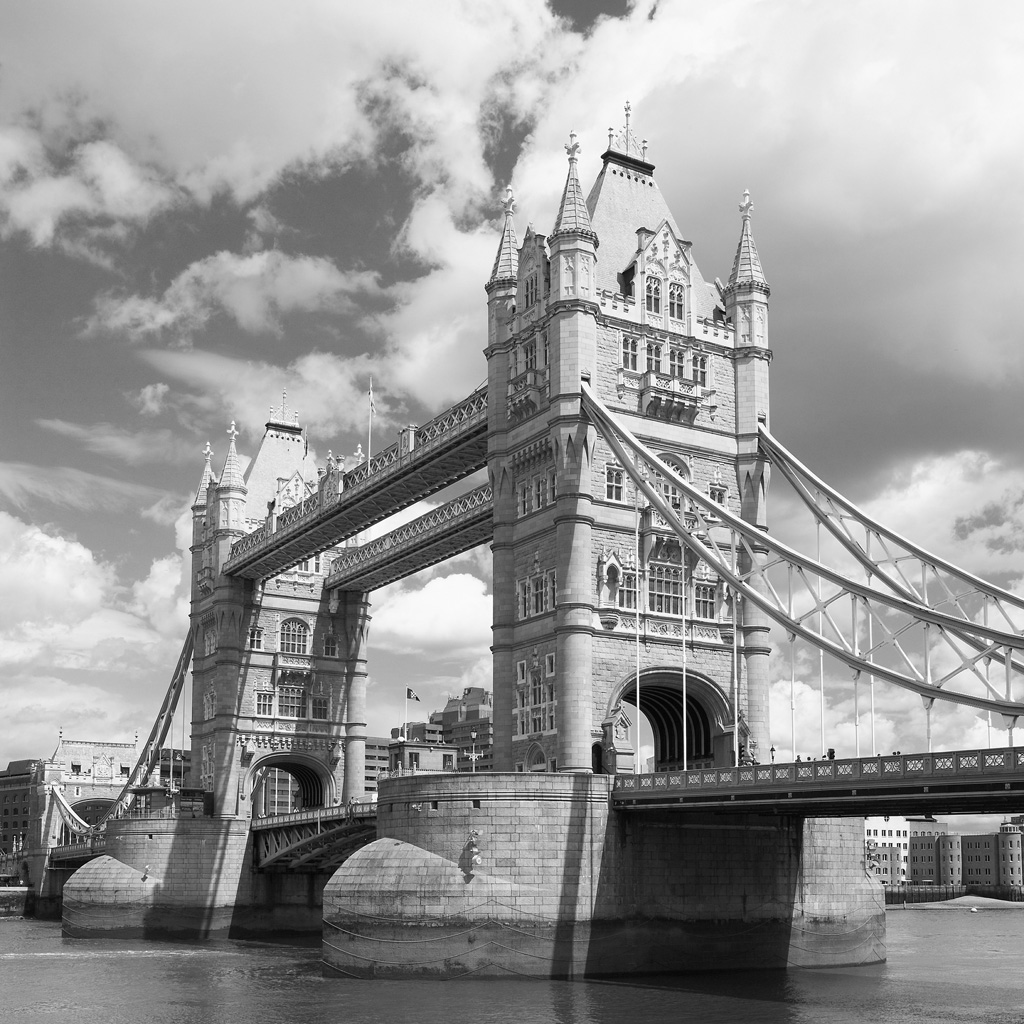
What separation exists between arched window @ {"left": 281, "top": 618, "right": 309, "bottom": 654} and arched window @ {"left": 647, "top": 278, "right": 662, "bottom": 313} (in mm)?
43990

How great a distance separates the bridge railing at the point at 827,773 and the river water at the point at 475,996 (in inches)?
261

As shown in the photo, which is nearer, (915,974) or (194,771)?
(915,974)

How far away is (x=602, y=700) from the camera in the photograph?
59.5 meters


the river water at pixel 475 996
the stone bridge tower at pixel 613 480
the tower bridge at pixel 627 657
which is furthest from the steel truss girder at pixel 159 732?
the stone bridge tower at pixel 613 480

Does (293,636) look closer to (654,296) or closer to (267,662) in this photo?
(267,662)

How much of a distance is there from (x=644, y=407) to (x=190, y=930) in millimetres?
42244

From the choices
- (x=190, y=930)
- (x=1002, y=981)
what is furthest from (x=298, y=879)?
(x=1002, y=981)

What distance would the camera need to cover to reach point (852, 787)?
1805 inches

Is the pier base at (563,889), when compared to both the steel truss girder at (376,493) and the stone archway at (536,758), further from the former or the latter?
the steel truss girder at (376,493)

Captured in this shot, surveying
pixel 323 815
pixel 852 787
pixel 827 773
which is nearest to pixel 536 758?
pixel 827 773

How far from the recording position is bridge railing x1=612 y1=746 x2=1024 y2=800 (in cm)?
4238

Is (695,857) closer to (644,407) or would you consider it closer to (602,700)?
(602,700)

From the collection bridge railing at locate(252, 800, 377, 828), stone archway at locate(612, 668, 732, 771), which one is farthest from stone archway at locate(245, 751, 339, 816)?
stone archway at locate(612, 668, 732, 771)

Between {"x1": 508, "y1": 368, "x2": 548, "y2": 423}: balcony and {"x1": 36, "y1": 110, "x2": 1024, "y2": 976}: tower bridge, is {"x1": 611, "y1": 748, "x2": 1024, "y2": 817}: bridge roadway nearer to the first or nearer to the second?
{"x1": 36, "y1": 110, "x2": 1024, "y2": 976}: tower bridge
